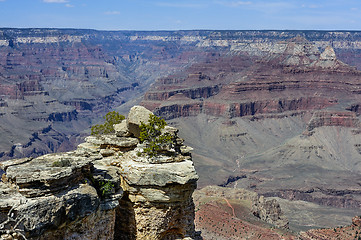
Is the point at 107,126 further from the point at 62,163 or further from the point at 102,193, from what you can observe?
the point at 62,163

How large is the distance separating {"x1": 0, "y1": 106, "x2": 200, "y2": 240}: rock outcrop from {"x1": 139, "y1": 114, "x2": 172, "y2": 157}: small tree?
396 millimetres

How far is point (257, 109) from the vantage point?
19212 cm

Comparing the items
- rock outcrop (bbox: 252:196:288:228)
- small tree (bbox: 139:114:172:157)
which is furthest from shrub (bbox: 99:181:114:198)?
rock outcrop (bbox: 252:196:288:228)

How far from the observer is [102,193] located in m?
20.2

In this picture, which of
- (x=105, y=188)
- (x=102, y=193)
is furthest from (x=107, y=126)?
(x=102, y=193)

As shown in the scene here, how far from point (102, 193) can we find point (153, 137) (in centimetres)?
463

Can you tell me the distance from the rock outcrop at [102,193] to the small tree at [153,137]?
40 cm

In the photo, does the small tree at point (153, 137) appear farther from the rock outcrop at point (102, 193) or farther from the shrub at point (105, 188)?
the shrub at point (105, 188)

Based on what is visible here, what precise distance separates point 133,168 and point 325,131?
148 metres

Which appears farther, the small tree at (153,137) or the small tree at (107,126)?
the small tree at (107,126)

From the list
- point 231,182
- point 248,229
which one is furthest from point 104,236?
point 231,182

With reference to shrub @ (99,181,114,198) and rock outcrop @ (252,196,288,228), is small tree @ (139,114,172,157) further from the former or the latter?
rock outcrop @ (252,196,288,228)

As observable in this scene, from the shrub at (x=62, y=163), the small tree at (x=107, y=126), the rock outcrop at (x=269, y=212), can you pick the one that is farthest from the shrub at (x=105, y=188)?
the rock outcrop at (x=269, y=212)

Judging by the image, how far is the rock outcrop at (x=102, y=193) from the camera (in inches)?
650
